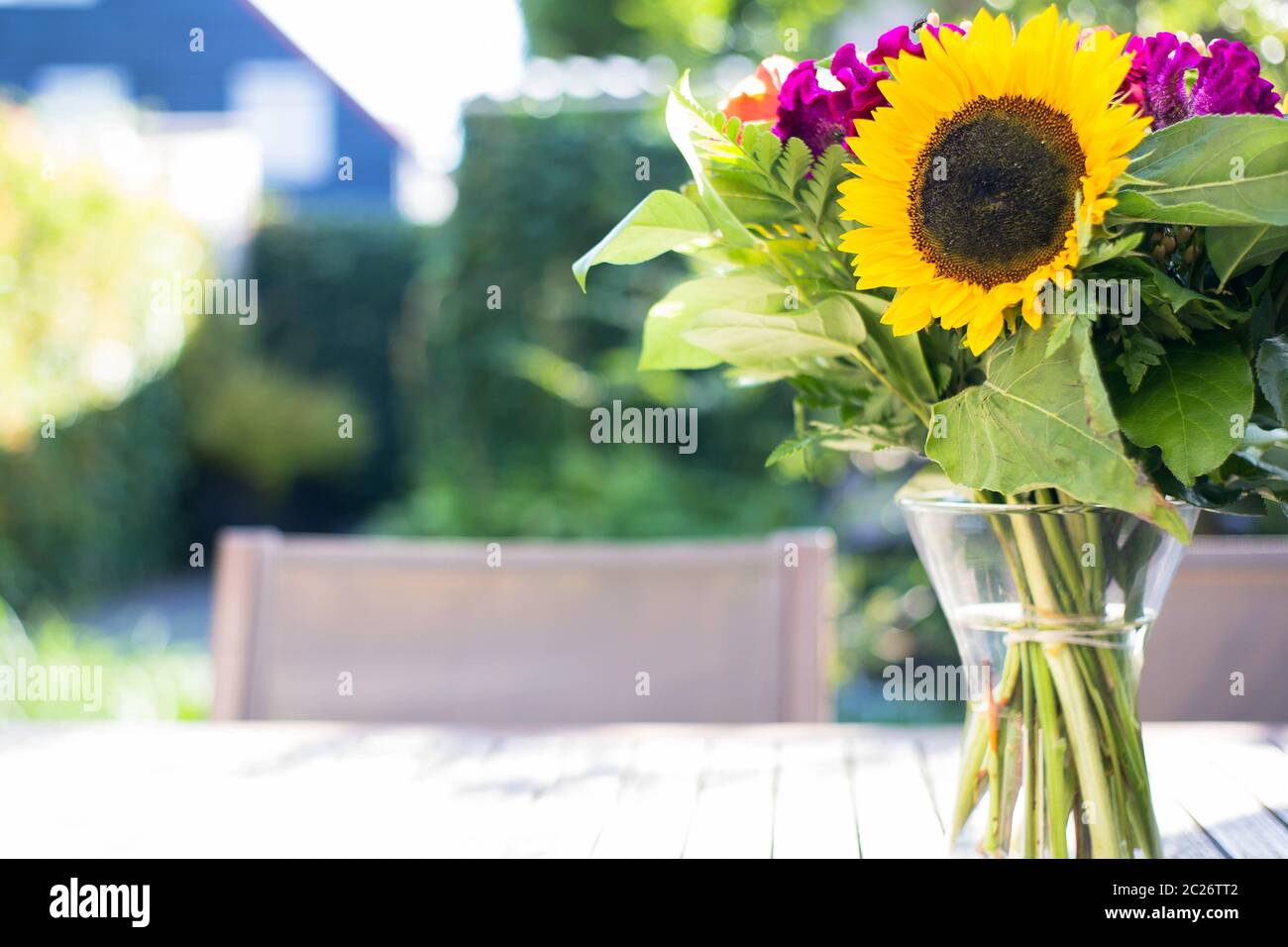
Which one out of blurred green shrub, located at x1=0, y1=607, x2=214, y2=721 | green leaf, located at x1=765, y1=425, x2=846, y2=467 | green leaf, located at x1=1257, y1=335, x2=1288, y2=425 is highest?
green leaf, located at x1=1257, y1=335, x2=1288, y2=425

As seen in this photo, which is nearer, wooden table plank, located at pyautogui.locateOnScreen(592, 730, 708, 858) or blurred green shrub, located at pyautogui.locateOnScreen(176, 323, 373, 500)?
wooden table plank, located at pyautogui.locateOnScreen(592, 730, 708, 858)

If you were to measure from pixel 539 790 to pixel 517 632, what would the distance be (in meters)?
0.45

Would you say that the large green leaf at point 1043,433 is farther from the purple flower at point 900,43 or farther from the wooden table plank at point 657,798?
the wooden table plank at point 657,798

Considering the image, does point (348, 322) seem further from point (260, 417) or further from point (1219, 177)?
point (1219, 177)

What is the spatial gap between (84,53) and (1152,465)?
1137 cm

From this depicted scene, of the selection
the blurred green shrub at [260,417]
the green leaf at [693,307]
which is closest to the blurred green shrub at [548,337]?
the blurred green shrub at [260,417]

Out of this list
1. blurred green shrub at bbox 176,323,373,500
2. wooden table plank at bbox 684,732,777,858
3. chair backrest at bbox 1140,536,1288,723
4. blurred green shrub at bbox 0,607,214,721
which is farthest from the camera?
blurred green shrub at bbox 176,323,373,500

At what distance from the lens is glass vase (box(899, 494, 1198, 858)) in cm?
63

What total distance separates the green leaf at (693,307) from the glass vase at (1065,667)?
0.16 meters

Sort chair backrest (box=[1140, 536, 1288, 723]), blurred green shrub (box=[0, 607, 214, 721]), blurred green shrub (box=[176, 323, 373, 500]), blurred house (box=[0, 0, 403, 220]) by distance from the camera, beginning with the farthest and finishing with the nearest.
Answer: blurred house (box=[0, 0, 403, 220]) < blurred green shrub (box=[176, 323, 373, 500]) < blurred green shrub (box=[0, 607, 214, 721]) < chair backrest (box=[1140, 536, 1288, 723])

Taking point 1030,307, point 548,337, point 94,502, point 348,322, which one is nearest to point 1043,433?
point 1030,307

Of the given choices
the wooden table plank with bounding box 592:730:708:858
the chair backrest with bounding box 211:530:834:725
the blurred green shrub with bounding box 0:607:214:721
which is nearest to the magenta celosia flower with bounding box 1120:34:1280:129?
the wooden table plank with bounding box 592:730:708:858

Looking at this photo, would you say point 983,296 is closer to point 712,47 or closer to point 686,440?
point 686,440

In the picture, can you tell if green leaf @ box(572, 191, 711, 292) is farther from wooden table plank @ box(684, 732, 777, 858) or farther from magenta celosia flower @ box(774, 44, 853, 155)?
wooden table plank @ box(684, 732, 777, 858)
